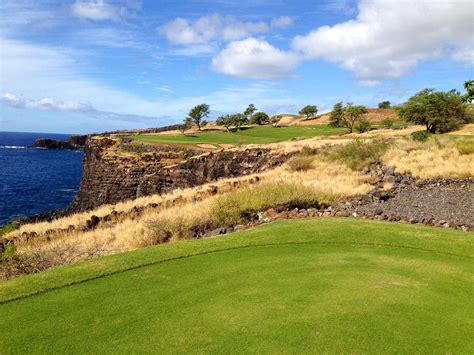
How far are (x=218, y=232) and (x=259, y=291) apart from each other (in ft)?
20.3

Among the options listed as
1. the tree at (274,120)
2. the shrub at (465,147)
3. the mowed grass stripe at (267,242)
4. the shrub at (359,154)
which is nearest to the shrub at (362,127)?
the shrub at (359,154)

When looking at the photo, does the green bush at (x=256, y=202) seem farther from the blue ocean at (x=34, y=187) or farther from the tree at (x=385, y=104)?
the tree at (x=385, y=104)

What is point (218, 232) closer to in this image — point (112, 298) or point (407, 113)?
point (112, 298)

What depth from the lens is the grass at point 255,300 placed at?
476cm

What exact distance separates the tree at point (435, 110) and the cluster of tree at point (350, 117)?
1326cm

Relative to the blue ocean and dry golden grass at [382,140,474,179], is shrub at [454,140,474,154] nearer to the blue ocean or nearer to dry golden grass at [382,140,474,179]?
dry golden grass at [382,140,474,179]

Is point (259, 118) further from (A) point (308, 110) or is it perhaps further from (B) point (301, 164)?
(B) point (301, 164)

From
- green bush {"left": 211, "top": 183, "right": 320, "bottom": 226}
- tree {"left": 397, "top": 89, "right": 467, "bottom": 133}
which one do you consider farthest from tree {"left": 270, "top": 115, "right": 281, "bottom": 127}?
green bush {"left": 211, "top": 183, "right": 320, "bottom": 226}

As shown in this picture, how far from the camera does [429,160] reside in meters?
23.1

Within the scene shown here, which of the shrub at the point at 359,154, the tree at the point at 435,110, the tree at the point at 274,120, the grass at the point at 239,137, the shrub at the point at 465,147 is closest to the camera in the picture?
the shrub at the point at 465,147

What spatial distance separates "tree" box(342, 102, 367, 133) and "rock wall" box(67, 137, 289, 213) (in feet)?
93.6

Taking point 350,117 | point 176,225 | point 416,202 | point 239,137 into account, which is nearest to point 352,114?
point 350,117

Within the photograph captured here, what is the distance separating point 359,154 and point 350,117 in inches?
1575

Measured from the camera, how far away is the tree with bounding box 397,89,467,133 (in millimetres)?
44438
